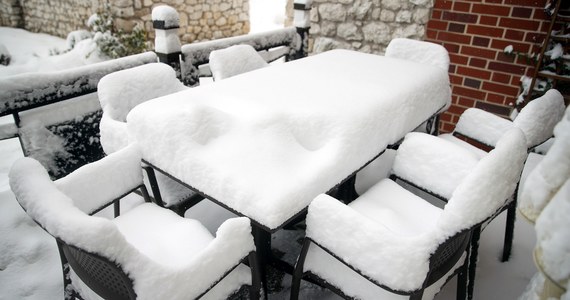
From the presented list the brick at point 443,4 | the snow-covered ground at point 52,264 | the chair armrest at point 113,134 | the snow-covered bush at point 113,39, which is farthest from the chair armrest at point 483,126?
the snow-covered bush at point 113,39

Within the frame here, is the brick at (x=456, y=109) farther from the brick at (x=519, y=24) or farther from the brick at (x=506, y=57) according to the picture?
the brick at (x=519, y=24)

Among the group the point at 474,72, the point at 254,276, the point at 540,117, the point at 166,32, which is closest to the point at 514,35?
the point at 474,72

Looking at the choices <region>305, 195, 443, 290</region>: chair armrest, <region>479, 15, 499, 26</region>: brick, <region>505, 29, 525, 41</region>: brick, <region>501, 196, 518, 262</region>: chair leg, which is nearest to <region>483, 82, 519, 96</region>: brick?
<region>505, 29, 525, 41</region>: brick

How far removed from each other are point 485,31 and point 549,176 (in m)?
3.06

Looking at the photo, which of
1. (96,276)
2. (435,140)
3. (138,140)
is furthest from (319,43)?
(96,276)

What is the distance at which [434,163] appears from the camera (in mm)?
1593

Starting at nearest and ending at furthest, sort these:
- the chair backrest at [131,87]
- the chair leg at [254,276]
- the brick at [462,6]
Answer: the chair leg at [254,276] < the chair backrest at [131,87] < the brick at [462,6]

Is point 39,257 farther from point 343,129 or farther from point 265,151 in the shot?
point 343,129

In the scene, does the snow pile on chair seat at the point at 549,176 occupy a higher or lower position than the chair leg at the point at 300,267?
higher

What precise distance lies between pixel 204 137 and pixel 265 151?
0.87 ft

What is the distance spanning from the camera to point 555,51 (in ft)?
8.95

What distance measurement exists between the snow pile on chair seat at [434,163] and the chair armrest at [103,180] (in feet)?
4.00

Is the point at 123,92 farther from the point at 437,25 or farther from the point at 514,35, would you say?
the point at 514,35

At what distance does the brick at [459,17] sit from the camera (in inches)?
120
